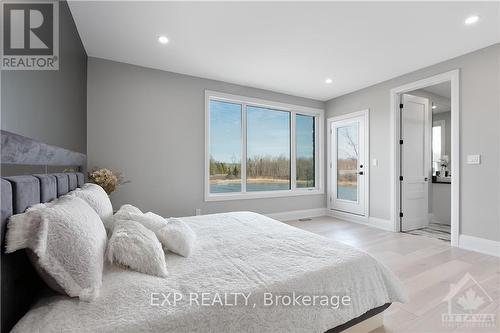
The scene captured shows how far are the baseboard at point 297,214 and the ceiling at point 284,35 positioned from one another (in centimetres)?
265

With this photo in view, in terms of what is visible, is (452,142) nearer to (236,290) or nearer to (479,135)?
(479,135)

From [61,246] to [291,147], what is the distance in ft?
14.6

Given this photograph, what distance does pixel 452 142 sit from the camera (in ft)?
10.6

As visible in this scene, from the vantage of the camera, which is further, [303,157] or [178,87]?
[303,157]

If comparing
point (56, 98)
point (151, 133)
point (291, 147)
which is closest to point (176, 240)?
point (56, 98)

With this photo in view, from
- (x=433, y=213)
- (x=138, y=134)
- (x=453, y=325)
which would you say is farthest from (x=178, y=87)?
(x=433, y=213)

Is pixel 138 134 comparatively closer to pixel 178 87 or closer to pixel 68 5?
pixel 178 87

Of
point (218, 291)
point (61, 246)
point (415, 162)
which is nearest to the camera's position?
point (61, 246)

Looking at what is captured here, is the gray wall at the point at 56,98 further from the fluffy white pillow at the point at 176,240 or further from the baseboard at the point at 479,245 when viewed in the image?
the baseboard at the point at 479,245

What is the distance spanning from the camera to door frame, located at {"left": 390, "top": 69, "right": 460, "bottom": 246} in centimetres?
316

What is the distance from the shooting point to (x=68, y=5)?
7.03 feet

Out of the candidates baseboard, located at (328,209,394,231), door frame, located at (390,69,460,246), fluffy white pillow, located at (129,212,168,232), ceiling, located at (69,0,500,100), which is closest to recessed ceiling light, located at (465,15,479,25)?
ceiling, located at (69,0,500,100)

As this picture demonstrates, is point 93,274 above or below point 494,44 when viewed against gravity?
below

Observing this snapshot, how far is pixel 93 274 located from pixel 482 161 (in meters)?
4.16
